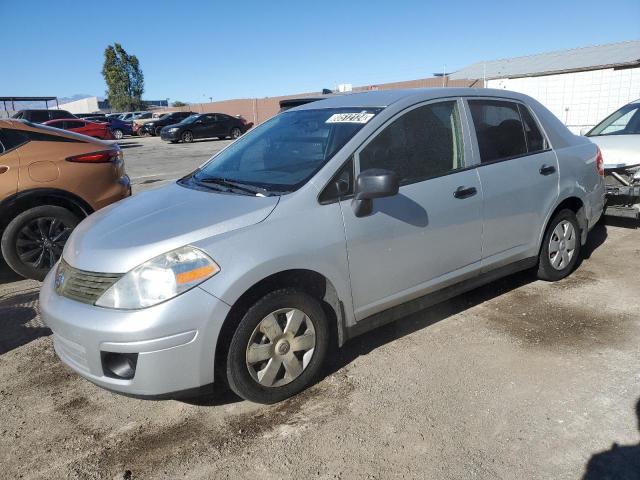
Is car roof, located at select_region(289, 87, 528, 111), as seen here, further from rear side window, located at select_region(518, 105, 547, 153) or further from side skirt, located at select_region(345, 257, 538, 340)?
side skirt, located at select_region(345, 257, 538, 340)

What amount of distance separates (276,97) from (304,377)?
108 feet

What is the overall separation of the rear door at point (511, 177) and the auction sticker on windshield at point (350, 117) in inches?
37.1

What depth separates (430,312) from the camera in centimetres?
427

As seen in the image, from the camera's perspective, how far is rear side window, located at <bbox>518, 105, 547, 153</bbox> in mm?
4324

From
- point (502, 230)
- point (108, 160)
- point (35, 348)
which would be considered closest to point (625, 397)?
point (502, 230)

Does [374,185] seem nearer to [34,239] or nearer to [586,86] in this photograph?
[34,239]

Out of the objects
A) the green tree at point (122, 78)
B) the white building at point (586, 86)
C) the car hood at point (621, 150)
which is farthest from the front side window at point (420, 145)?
the green tree at point (122, 78)

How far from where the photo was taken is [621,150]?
6332 millimetres

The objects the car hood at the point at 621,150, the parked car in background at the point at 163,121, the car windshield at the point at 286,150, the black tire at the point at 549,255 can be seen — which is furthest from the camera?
the parked car in background at the point at 163,121

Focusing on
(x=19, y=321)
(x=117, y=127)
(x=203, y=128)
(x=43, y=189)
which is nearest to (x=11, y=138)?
(x=43, y=189)

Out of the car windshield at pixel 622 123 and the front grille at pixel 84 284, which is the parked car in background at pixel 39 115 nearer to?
the car windshield at pixel 622 123

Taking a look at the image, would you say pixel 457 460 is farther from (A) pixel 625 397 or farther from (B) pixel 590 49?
(B) pixel 590 49

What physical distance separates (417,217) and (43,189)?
12.4 feet

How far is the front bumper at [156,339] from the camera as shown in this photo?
2.56m
